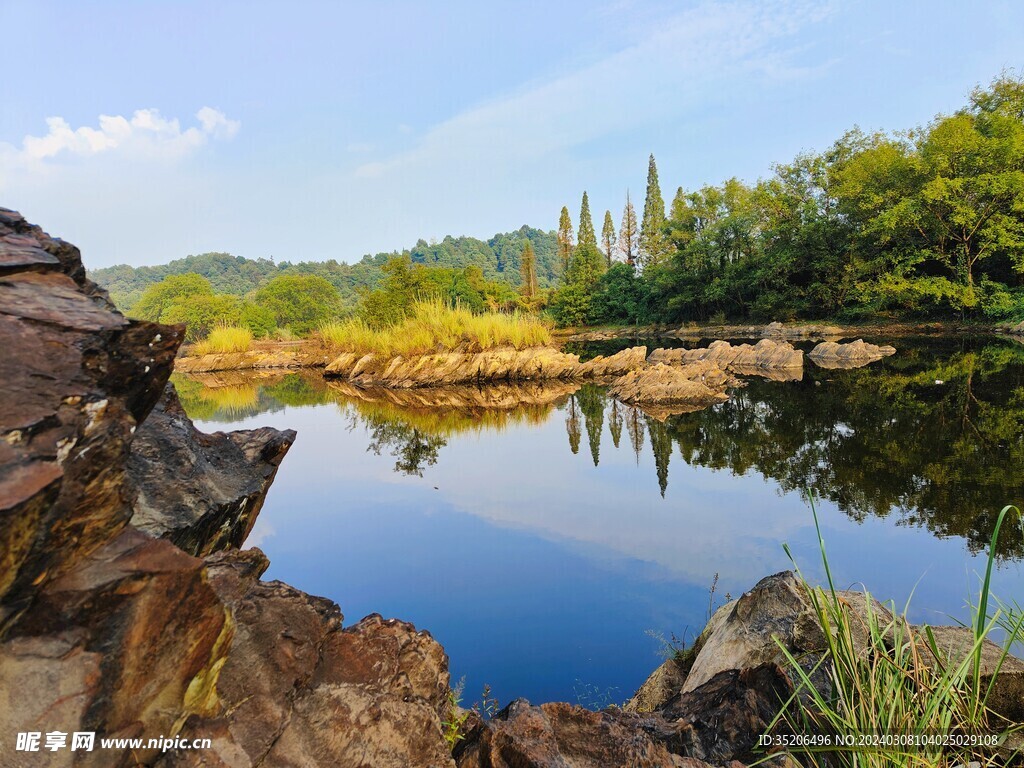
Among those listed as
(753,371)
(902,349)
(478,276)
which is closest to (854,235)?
(902,349)

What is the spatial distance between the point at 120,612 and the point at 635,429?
8972 mm

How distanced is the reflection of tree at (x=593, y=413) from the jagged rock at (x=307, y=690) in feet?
20.2

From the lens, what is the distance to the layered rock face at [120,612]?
1172mm

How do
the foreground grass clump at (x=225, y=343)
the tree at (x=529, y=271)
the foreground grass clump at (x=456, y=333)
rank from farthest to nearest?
the tree at (x=529, y=271) → the foreground grass clump at (x=225, y=343) → the foreground grass clump at (x=456, y=333)

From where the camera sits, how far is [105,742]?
1235mm

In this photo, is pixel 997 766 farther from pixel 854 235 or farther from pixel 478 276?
pixel 478 276

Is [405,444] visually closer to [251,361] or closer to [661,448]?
[661,448]

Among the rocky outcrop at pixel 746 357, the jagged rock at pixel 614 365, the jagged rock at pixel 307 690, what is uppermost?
the jagged rock at pixel 307 690

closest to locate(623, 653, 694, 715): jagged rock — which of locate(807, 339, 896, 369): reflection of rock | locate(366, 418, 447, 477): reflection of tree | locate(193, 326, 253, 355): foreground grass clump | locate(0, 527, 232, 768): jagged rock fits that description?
locate(0, 527, 232, 768): jagged rock

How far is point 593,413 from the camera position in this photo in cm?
1137

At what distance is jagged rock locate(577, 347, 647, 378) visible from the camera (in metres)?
17.6

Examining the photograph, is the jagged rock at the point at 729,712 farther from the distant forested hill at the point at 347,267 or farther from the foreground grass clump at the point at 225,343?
the distant forested hill at the point at 347,267

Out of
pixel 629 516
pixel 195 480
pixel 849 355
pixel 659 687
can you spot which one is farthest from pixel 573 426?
pixel 849 355

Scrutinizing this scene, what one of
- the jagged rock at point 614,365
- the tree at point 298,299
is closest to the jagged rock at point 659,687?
the jagged rock at point 614,365
